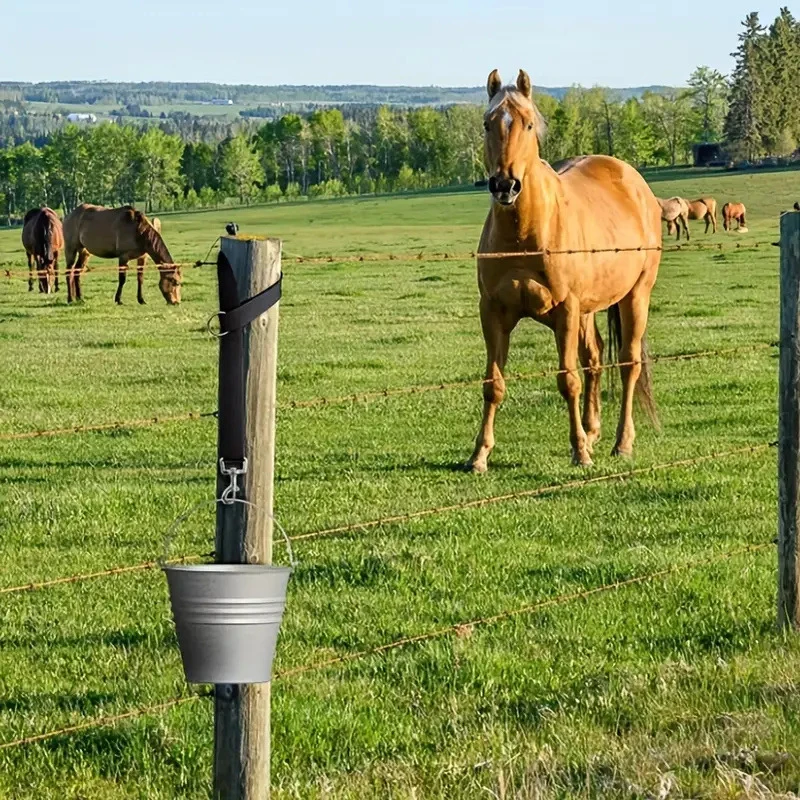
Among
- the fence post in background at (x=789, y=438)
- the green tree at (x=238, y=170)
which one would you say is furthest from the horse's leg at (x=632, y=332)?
the green tree at (x=238, y=170)

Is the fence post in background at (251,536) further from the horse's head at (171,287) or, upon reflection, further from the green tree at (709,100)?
the green tree at (709,100)

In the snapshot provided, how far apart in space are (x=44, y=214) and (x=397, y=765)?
95.2 ft

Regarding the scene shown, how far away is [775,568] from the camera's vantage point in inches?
282

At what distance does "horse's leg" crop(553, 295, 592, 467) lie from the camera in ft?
33.3

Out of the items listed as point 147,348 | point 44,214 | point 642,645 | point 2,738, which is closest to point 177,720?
point 2,738

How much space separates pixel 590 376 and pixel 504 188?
2527mm

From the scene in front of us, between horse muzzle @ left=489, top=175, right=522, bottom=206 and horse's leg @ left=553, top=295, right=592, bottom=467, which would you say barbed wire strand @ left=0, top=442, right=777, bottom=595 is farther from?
horse muzzle @ left=489, top=175, right=522, bottom=206

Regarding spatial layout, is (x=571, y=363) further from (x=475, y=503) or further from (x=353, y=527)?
(x=353, y=527)

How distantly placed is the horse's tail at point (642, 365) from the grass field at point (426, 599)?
301 millimetres

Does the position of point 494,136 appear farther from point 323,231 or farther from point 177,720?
point 323,231

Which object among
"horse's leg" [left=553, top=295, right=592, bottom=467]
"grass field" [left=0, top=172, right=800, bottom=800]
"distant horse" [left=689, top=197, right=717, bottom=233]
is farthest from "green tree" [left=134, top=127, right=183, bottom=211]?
"horse's leg" [left=553, top=295, right=592, bottom=467]

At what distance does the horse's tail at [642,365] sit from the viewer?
38.1ft

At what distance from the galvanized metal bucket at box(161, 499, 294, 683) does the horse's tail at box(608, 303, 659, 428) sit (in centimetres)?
813

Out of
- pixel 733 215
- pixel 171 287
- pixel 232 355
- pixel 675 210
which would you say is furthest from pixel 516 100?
pixel 733 215
